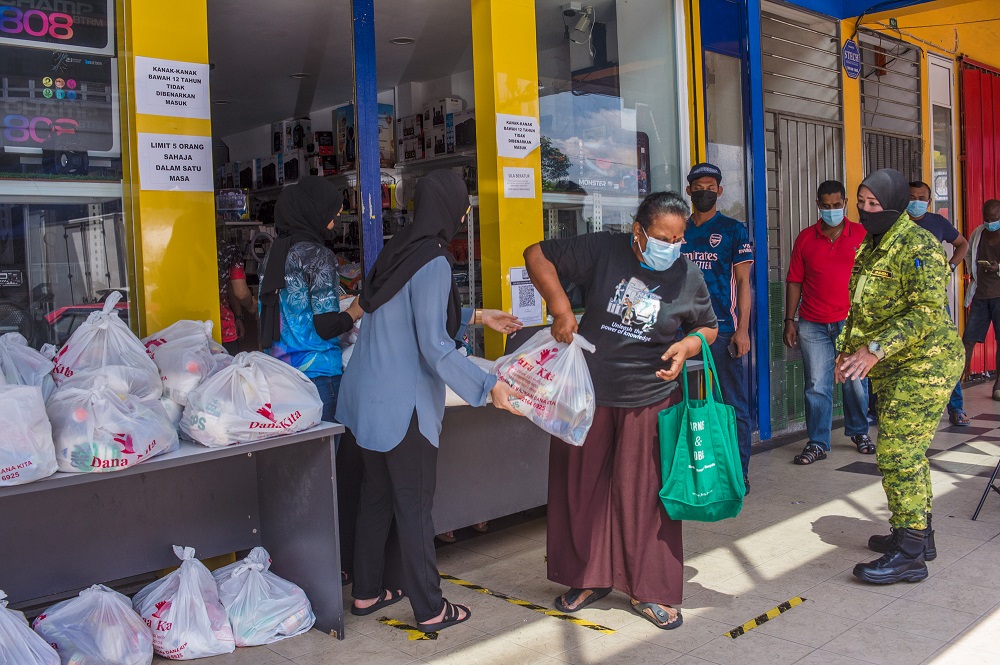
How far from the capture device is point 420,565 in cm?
342

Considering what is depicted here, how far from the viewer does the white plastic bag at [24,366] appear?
2990 millimetres

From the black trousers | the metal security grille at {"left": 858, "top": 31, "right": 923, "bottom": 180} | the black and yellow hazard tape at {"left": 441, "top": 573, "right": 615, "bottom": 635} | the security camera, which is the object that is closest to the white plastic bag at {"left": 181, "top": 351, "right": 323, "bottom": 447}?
the black trousers

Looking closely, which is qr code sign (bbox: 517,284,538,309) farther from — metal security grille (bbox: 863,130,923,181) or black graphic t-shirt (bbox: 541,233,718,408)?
metal security grille (bbox: 863,130,923,181)

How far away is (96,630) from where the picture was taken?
307cm

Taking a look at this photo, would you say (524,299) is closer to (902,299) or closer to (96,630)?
(902,299)

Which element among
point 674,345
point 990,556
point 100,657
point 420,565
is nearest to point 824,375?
point 990,556

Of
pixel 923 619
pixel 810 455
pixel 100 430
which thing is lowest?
pixel 923 619

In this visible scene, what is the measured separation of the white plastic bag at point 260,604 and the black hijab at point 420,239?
1128 millimetres

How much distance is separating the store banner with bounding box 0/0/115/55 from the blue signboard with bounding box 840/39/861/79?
6.05 m

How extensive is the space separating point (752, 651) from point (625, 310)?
4.33ft

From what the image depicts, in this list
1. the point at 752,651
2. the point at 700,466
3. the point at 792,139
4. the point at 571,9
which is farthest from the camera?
the point at 792,139

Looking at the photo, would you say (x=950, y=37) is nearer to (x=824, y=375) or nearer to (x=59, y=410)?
(x=824, y=375)

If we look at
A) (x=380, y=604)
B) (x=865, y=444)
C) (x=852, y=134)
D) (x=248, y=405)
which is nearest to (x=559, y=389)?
(x=248, y=405)

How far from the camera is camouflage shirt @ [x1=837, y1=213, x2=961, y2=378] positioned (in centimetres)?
374
